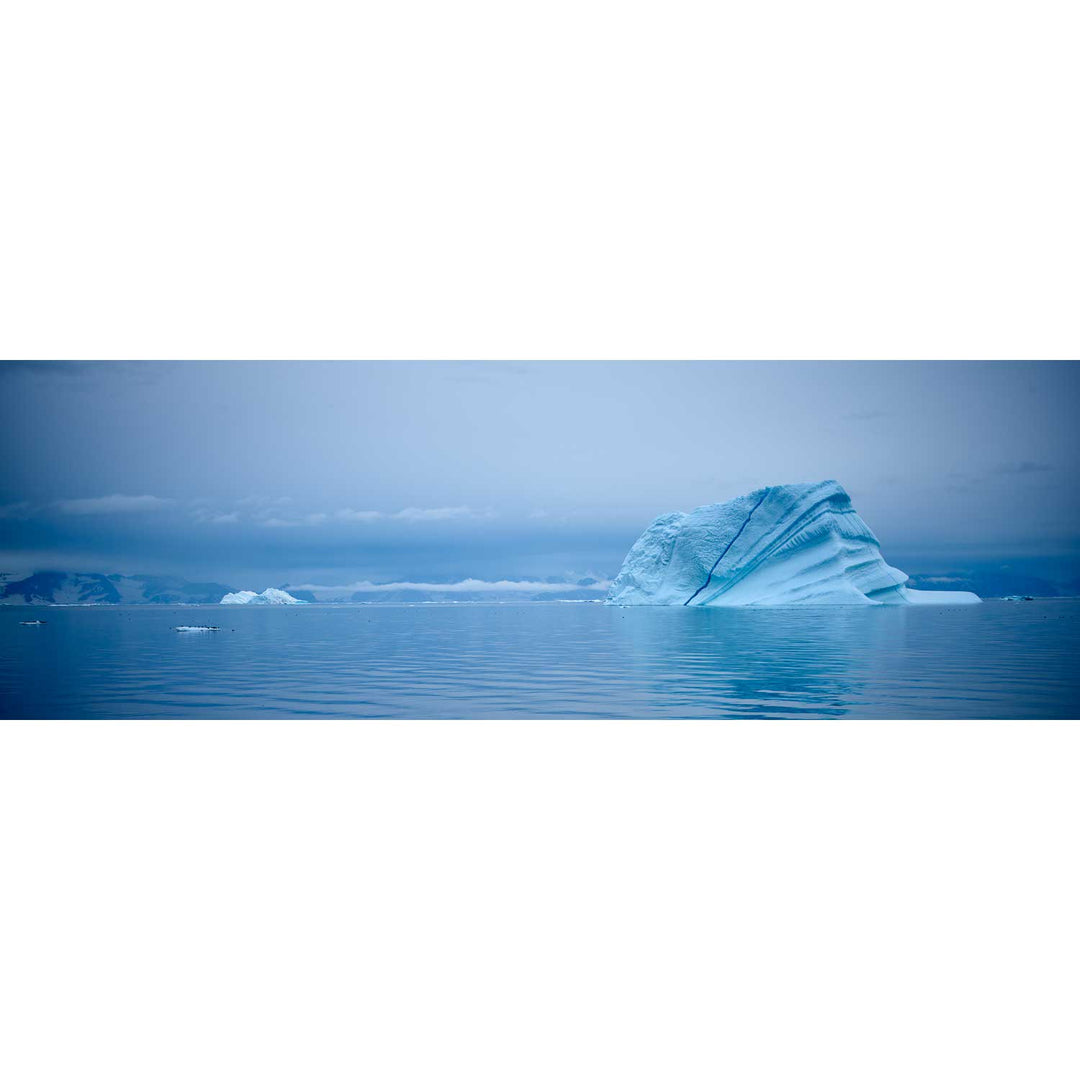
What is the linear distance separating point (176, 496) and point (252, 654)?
2396mm

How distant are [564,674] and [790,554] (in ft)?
49.7

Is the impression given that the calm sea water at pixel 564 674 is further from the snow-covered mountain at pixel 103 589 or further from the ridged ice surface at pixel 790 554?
the ridged ice surface at pixel 790 554

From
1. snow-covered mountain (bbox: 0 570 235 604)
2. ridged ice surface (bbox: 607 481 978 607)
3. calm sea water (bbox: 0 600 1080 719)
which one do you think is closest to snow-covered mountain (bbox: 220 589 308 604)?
ridged ice surface (bbox: 607 481 978 607)

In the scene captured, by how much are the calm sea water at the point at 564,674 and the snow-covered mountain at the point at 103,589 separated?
76 cm

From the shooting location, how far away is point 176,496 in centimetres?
1137

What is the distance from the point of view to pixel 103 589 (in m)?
12.8

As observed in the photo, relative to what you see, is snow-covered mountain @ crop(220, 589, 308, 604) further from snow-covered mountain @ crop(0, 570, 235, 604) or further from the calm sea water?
snow-covered mountain @ crop(0, 570, 235, 604)

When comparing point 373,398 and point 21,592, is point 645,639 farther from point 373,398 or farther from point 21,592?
point 21,592

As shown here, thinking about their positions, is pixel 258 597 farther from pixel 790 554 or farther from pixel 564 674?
pixel 564 674

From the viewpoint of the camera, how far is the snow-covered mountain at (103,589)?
1120cm

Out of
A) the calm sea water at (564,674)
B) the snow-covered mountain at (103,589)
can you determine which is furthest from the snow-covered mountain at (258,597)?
the snow-covered mountain at (103,589)

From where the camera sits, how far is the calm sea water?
735 centimetres

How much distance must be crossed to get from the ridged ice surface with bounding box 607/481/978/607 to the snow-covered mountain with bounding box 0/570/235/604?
1395 cm

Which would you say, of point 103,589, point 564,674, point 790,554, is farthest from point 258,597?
point 564,674
